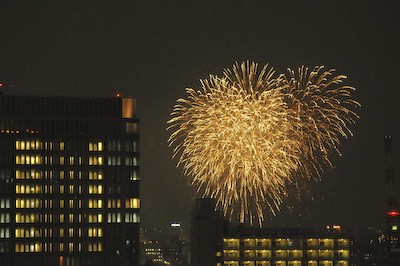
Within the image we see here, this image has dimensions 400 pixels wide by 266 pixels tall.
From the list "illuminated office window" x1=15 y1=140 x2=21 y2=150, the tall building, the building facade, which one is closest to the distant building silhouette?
the building facade

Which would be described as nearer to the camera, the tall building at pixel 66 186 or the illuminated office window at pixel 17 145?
the tall building at pixel 66 186

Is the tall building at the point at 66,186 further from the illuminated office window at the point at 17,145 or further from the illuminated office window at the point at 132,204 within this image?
the illuminated office window at the point at 17,145

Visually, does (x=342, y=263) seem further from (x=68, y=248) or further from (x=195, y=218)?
(x=68, y=248)

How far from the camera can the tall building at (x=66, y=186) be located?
7170 inches

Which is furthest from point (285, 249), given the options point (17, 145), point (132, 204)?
point (17, 145)

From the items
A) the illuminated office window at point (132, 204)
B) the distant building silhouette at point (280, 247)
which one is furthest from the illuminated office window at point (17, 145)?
the distant building silhouette at point (280, 247)

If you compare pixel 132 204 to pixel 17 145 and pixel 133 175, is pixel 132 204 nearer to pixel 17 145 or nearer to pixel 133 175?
pixel 133 175

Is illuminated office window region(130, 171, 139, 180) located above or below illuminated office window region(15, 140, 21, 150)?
below

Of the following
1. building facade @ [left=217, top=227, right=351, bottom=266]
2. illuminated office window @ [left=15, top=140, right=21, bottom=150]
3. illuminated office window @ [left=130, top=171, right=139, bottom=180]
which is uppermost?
illuminated office window @ [left=15, top=140, right=21, bottom=150]

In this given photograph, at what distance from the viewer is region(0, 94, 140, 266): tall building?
18212cm

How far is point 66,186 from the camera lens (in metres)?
185

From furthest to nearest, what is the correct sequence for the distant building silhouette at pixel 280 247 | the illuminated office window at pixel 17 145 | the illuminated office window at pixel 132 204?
the distant building silhouette at pixel 280 247 < the illuminated office window at pixel 132 204 < the illuminated office window at pixel 17 145

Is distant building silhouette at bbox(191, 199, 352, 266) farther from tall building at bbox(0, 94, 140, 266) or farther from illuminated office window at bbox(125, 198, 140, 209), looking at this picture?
tall building at bbox(0, 94, 140, 266)

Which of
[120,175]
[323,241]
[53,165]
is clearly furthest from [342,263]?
[53,165]
